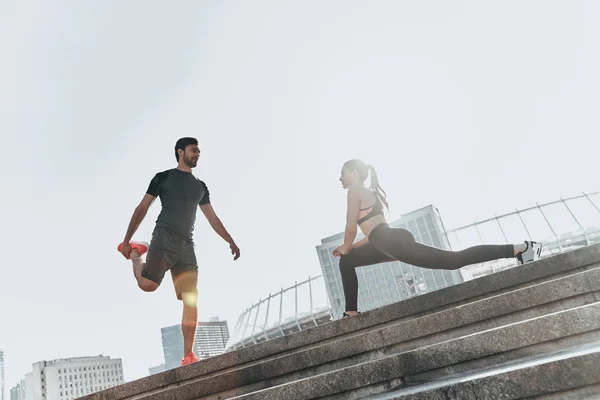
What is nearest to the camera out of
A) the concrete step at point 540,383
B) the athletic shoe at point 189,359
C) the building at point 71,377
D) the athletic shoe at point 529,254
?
the concrete step at point 540,383

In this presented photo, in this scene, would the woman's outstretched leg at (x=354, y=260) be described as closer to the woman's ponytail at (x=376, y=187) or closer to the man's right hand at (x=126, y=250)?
the woman's ponytail at (x=376, y=187)

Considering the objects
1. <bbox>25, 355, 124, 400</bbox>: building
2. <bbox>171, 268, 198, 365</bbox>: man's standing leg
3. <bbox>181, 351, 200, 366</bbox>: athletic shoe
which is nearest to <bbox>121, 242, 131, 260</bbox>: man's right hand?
<bbox>171, 268, 198, 365</bbox>: man's standing leg

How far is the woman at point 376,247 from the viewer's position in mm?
3691

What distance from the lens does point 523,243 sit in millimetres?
3750

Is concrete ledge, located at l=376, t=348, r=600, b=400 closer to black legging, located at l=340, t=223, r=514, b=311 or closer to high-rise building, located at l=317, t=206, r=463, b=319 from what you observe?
black legging, located at l=340, t=223, r=514, b=311

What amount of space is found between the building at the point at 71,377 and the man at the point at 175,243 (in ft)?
499

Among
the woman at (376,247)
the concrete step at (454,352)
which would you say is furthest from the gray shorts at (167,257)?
the concrete step at (454,352)

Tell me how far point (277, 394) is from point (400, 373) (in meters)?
0.61

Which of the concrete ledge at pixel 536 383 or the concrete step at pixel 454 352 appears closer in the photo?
the concrete ledge at pixel 536 383

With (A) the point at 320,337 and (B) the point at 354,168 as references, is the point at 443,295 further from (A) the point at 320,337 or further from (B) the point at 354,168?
(B) the point at 354,168

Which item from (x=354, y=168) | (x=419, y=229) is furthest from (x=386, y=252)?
(x=419, y=229)

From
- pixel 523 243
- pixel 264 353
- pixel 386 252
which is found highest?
pixel 386 252

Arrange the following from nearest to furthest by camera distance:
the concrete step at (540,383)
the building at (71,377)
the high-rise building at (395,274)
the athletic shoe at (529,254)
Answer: the concrete step at (540,383)
the athletic shoe at (529,254)
the high-rise building at (395,274)
the building at (71,377)

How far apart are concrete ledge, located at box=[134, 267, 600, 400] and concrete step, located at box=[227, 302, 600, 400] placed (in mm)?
436
